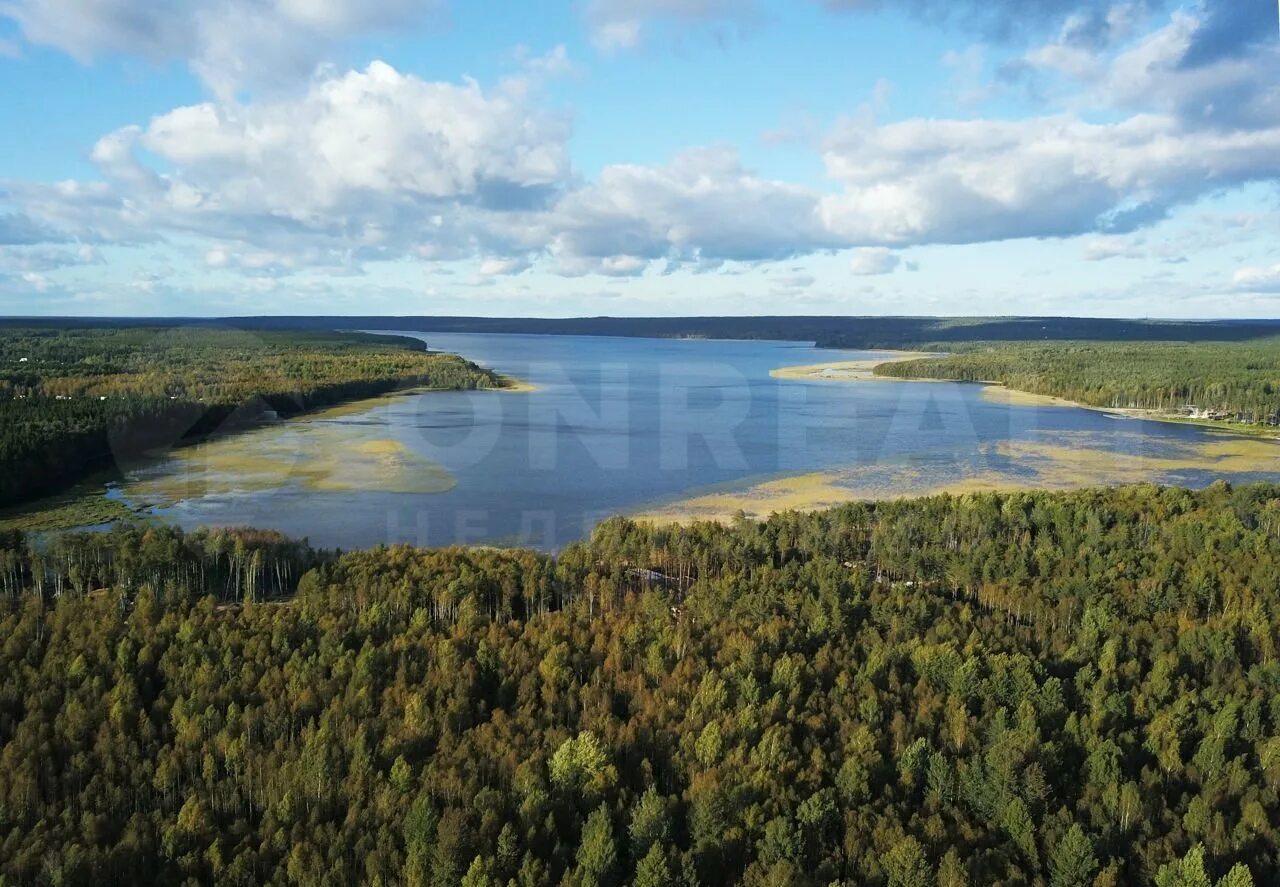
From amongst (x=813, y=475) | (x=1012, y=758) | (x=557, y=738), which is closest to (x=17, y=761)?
(x=557, y=738)

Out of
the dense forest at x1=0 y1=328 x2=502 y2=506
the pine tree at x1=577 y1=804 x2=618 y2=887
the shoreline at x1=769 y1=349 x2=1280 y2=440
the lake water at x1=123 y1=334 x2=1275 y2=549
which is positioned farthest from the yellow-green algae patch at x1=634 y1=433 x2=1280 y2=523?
the dense forest at x1=0 y1=328 x2=502 y2=506

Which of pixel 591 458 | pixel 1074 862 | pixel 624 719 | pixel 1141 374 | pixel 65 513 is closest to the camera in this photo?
pixel 1074 862

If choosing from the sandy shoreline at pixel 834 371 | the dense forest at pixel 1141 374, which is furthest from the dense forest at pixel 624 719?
the sandy shoreline at pixel 834 371

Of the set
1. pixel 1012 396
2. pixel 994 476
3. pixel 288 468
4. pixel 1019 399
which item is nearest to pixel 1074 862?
pixel 994 476

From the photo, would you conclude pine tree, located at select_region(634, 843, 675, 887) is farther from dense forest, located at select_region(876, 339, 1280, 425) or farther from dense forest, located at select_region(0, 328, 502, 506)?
dense forest, located at select_region(876, 339, 1280, 425)

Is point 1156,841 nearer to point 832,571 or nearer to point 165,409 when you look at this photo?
point 832,571

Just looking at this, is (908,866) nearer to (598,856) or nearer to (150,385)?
(598,856)
